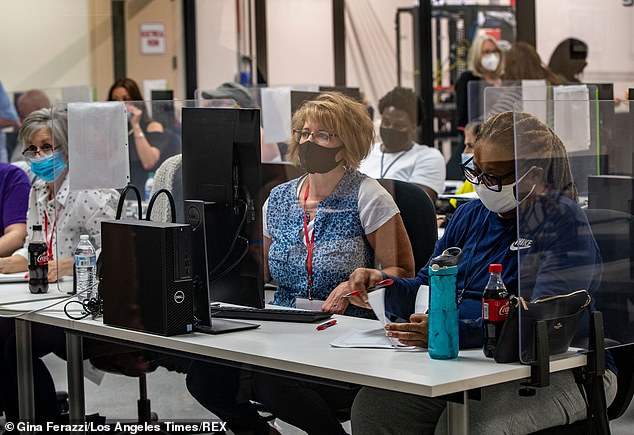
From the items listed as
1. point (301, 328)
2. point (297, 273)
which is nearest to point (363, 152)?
point (297, 273)

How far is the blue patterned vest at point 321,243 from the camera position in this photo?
2.79 metres

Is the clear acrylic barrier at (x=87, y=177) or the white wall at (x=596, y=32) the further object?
the white wall at (x=596, y=32)

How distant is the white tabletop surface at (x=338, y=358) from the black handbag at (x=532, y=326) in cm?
3

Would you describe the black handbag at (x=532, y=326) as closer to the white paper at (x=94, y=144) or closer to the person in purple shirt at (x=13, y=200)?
the white paper at (x=94, y=144)

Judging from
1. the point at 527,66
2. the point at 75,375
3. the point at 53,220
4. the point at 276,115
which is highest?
the point at 527,66

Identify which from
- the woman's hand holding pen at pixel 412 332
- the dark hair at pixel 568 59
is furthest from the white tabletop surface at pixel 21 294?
the dark hair at pixel 568 59

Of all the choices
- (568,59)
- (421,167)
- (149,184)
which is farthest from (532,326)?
(568,59)

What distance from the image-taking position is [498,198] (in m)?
2.26

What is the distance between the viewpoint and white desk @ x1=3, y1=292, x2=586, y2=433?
193 centimetres

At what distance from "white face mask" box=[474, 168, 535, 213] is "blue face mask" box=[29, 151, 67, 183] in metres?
1.47

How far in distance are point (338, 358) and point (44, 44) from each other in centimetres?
655

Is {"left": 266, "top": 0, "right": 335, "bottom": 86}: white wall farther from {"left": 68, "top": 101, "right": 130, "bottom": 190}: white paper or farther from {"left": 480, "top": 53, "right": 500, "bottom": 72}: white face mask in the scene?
{"left": 68, "top": 101, "right": 130, "bottom": 190}: white paper

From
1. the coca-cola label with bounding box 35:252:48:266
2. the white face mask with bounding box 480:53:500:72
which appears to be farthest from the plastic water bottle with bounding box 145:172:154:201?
the white face mask with bounding box 480:53:500:72

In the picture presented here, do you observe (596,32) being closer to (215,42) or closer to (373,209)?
(215,42)
